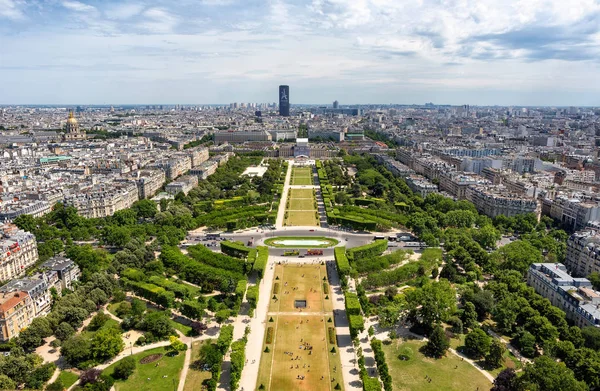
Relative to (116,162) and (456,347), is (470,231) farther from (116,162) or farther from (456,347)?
(116,162)

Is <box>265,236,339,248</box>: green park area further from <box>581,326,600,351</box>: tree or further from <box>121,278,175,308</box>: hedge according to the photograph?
<box>581,326,600,351</box>: tree

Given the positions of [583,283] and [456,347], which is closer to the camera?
[456,347]

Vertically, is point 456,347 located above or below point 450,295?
below

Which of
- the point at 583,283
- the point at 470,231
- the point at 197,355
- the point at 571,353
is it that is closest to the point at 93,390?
the point at 197,355

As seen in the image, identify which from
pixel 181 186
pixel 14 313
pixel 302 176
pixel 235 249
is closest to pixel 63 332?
pixel 14 313

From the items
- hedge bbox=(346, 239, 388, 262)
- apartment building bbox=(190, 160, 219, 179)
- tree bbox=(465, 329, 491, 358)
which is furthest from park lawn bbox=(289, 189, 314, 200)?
tree bbox=(465, 329, 491, 358)

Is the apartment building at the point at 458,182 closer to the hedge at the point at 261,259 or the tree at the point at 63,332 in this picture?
the hedge at the point at 261,259

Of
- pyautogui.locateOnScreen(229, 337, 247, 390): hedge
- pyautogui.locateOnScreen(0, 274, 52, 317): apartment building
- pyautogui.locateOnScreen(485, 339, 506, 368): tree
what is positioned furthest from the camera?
pyautogui.locateOnScreen(0, 274, 52, 317): apartment building
